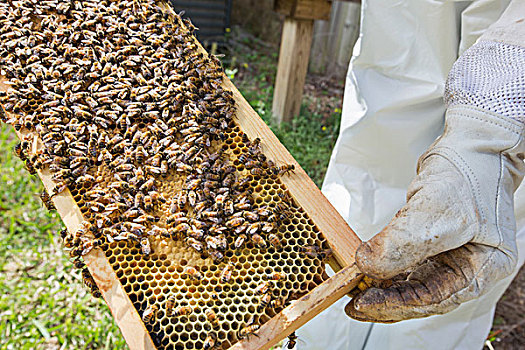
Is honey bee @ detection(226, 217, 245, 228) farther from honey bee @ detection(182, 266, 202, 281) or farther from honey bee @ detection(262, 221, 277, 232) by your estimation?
honey bee @ detection(182, 266, 202, 281)

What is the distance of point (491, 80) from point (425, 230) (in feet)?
3.14

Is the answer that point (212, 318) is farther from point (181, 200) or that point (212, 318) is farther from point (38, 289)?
point (38, 289)

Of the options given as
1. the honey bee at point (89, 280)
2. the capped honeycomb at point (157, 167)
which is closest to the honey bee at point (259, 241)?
the capped honeycomb at point (157, 167)

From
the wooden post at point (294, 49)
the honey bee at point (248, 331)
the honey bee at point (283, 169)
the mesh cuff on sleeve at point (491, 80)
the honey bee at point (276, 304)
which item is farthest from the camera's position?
the wooden post at point (294, 49)

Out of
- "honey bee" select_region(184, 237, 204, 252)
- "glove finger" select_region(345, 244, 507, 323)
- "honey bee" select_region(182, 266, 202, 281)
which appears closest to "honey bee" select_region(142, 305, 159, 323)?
"honey bee" select_region(182, 266, 202, 281)

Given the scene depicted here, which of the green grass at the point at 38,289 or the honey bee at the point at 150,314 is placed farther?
the green grass at the point at 38,289

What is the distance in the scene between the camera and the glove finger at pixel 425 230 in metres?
1.93

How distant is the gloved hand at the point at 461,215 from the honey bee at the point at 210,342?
758 mm

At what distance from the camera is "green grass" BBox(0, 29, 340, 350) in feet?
14.4

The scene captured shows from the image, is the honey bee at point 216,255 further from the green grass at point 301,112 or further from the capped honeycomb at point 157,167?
the green grass at point 301,112

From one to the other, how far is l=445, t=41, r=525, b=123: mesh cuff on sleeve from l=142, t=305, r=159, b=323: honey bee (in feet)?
6.58

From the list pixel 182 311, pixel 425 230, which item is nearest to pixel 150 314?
pixel 182 311

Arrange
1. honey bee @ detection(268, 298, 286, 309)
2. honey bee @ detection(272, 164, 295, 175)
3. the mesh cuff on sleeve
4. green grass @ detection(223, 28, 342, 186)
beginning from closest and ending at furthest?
honey bee @ detection(268, 298, 286, 309) < the mesh cuff on sleeve < honey bee @ detection(272, 164, 295, 175) < green grass @ detection(223, 28, 342, 186)

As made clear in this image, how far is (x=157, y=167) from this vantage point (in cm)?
246
